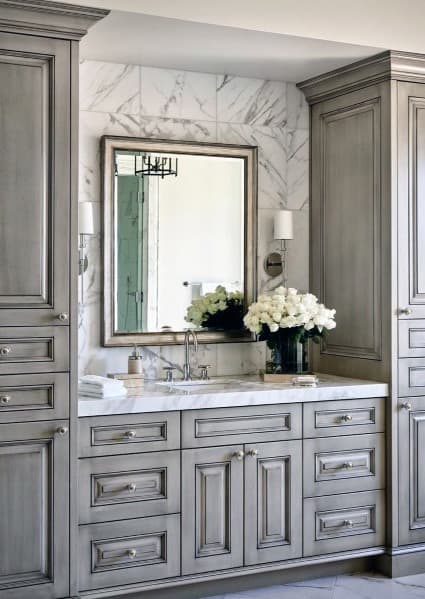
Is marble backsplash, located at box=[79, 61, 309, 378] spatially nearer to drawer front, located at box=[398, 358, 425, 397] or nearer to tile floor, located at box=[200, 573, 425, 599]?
drawer front, located at box=[398, 358, 425, 397]

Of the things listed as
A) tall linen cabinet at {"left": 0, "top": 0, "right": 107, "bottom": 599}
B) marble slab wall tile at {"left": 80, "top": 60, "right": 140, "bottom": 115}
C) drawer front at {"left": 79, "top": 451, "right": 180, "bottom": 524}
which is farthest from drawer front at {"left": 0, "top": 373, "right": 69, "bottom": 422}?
marble slab wall tile at {"left": 80, "top": 60, "right": 140, "bottom": 115}

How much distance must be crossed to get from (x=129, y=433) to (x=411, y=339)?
1451 mm

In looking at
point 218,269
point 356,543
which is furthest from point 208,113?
point 356,543

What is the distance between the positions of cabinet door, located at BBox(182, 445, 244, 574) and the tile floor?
0.21 m

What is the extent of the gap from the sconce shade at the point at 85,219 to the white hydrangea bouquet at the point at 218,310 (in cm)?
67

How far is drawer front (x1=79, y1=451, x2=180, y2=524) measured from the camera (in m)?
Answer: 3.47

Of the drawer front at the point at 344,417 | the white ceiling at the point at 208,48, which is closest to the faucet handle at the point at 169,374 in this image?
the drawer front at the point at 344,417

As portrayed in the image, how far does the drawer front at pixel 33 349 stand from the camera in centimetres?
333

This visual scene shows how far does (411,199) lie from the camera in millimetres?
4109

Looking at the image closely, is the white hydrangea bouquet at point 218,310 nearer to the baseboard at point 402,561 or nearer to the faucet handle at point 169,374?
the faucet handle at point 169,374

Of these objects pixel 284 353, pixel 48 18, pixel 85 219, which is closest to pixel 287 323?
pixel 284 353

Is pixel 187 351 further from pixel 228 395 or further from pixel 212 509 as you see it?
pixel 212 509

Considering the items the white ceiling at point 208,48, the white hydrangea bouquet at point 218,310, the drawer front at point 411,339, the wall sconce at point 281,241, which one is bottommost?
the drawer front at point 411,339

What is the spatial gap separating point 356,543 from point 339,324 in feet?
3.53
